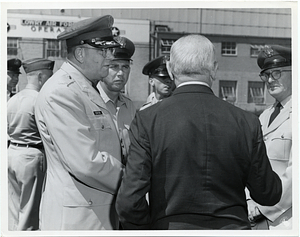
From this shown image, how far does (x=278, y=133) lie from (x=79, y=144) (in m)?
1.36

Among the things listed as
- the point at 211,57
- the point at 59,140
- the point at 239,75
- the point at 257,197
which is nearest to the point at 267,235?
the point at 257,197

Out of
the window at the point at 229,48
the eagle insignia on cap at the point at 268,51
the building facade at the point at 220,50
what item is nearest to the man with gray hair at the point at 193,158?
the eagle insignia on cap at the point at 268,51

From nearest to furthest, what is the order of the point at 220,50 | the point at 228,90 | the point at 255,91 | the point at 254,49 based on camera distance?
the point at 228,90
the point at 255,91
the point at 254,49
the point at 220,50

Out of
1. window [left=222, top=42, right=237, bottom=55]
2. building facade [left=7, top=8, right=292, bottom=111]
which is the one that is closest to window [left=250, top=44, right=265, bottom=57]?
building facade [left=7, top=8, right=292, bottom=111]

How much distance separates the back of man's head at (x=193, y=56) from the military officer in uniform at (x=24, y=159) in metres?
2.88

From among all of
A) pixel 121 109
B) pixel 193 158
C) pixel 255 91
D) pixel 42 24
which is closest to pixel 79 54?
pixel 193 158

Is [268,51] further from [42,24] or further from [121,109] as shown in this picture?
[42,24]

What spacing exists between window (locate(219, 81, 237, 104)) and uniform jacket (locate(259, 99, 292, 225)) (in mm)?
12139

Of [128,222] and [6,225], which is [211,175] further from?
[6,225]

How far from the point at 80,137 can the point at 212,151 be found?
74cm

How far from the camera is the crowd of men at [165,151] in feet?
6.48

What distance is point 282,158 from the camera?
2.63 meters
